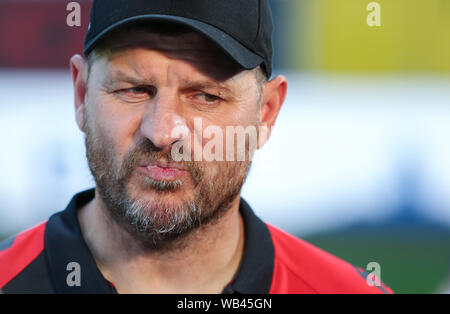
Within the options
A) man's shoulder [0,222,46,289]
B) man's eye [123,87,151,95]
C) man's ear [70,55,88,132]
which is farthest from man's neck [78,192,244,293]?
man's eye [123,87,151,95]

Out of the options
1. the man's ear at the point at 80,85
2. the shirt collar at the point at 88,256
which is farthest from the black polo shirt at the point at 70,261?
the man's ear at the point at 80,85

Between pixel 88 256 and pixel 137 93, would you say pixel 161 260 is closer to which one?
pixel 88 256

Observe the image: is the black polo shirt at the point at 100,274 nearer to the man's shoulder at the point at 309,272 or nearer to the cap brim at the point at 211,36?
the man's shoulder at the point at 309,272

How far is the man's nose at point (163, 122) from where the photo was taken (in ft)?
4.45

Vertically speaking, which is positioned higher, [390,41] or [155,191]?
[390,41]

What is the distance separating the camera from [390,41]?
12.3 feet

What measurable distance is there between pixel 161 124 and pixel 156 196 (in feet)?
0.63

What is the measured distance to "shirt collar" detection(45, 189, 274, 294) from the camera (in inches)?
59.2

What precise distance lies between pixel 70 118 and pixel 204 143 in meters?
2.52

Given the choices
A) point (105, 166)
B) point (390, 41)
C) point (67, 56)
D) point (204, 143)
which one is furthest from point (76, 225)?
point (390, 41)

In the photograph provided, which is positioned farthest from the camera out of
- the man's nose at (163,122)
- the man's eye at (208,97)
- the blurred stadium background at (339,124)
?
the blurred stadium background at (339,124)

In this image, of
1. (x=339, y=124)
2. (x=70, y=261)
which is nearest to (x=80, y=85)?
(x=70, y=261)

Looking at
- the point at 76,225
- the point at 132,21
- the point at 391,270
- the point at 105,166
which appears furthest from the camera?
the point at 391,270
